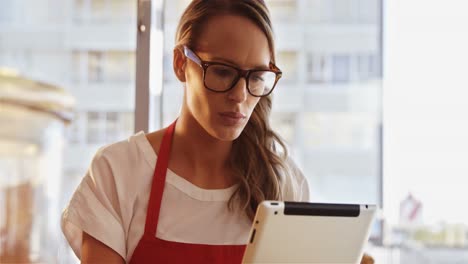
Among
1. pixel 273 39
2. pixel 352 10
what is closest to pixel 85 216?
pixel 273 39

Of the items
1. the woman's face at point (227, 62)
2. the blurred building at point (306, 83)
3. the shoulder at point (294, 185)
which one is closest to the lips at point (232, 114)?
the woman's face at point (227, 62)

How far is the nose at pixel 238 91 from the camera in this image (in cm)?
129

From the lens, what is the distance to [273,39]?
54.6 inches

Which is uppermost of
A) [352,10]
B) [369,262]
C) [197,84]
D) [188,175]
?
[352,10]

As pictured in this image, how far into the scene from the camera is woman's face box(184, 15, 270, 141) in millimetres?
1302

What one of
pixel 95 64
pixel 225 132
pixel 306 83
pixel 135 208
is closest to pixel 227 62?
pixel 225 132

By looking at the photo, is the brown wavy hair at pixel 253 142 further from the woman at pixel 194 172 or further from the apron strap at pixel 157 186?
the apron strap at pixel 157 186

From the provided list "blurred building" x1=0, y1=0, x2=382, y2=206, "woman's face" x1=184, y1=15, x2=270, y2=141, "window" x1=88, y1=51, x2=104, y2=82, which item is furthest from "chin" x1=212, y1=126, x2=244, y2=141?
"window" x1=88, y1=51, x2=104, y2=82

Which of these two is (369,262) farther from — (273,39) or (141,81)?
(141,81)

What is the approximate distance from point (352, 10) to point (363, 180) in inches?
24.1

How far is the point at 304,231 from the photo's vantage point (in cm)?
110

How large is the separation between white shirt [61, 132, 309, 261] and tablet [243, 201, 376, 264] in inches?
11.5

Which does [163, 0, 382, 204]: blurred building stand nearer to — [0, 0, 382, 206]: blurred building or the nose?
[0, 0, 382, 206]: blurred building

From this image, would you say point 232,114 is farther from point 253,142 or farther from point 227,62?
point 253,142
